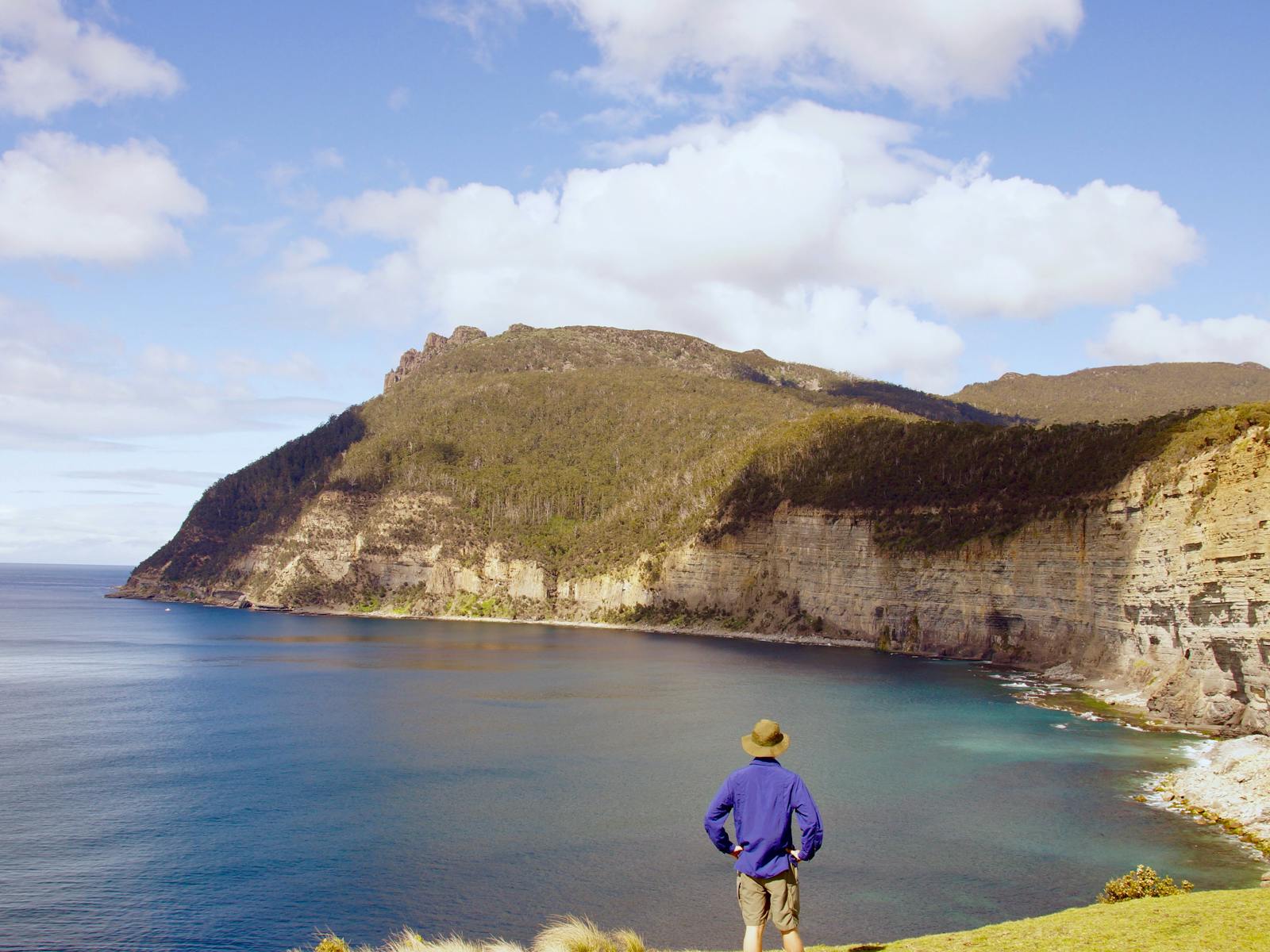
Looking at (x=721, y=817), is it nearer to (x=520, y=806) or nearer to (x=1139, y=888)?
(x=1139, y=888)

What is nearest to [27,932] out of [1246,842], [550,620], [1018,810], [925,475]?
[1018,810]

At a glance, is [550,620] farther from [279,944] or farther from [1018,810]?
[279,944]

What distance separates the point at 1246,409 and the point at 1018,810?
38115 mm

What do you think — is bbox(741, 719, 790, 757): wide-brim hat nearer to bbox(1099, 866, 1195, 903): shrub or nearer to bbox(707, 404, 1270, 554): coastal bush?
bbox(1099, 866, 1195, 903): shrub

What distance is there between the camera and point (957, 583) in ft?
307

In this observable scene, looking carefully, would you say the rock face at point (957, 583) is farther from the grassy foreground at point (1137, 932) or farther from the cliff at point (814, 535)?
the grassy foreground at point (1137, 932)

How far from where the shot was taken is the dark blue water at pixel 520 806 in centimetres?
2627

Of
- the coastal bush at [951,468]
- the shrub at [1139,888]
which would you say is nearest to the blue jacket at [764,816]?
the shrub at [1139,888]

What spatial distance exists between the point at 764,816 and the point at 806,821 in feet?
1.70

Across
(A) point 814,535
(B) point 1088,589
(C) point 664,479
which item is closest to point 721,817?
(B) point 1088,589

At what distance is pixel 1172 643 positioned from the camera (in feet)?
193

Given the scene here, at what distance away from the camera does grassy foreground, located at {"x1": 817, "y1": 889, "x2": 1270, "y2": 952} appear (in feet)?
44.8

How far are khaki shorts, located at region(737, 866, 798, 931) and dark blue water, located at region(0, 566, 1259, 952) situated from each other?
1407 cm

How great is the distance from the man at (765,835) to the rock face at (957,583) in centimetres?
4837
